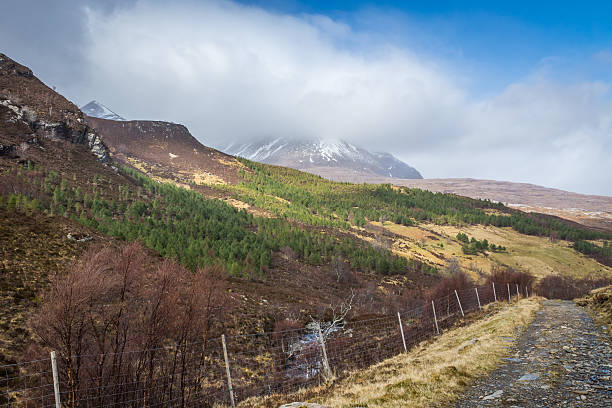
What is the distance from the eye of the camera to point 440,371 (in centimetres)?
823

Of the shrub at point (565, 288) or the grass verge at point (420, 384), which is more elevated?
the grass verge at point (420, 384)

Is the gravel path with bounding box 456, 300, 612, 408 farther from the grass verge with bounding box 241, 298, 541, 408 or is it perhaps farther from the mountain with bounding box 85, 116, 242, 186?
the mountain with bounding box 85, 116, 242, 186

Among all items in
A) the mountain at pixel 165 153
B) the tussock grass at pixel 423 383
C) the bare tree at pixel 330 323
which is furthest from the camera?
the mountain at pixel 165 153

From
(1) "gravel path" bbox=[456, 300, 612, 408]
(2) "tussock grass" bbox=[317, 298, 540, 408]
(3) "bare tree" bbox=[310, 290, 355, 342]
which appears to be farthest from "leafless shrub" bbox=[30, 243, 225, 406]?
(1) "gravel path" bbox=[456, 300, 612, 408]

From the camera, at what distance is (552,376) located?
7.34m

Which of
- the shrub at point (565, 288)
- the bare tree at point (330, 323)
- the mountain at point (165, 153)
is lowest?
the shrub at point (565, 288)

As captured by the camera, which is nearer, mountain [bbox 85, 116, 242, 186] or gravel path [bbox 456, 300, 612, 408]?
gravel path [bbox 456, 300, 612, 408]

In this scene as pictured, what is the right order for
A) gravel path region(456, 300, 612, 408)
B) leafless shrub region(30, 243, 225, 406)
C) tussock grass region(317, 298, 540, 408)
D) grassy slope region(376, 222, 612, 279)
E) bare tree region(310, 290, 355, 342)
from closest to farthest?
gravel path region(456, 300, 612, 408) < tussock grass region(317, 298, 540, 408) < leafless shrub region(30, 243, 225, 406) < bare tree region(310, 290, 355, 342) < grassy slope region(376, 222, 612, 279)

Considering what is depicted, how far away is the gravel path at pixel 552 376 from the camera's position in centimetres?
603

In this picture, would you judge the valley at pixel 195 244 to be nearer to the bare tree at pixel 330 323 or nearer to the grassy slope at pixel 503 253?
the grassy slope at pixel 503 253

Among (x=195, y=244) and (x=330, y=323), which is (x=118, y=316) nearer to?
(x=330, y=323)

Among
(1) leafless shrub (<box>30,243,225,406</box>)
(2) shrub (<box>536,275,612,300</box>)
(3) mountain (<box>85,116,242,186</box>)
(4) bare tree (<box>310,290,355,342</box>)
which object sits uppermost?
(3) mountain (<box>85,116,242,186</box>)

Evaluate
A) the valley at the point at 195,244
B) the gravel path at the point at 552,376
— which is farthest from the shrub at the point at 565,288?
the gravel path at the point at 552,376

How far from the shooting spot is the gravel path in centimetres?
603
